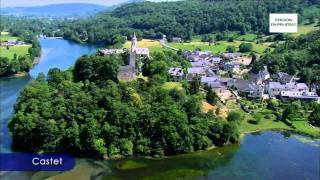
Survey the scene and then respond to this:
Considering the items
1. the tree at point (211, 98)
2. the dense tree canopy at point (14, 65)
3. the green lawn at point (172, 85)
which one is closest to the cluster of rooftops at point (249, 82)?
Result: the green lawn at point (172, 85)

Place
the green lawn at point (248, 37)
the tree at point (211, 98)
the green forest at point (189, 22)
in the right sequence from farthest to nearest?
the green forest at point (189, 22) → the green lawn at point (248, 37) → the tree at point (211, 98)

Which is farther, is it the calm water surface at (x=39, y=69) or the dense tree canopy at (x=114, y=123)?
the calm water surface at (x=39, y=69)

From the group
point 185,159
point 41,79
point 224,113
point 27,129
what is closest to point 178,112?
point 185,159

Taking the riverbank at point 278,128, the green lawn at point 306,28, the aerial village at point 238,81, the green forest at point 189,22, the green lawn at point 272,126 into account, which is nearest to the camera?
the riverbank at point 278,128

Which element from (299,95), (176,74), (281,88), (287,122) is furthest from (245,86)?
(287,122)

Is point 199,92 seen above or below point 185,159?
above

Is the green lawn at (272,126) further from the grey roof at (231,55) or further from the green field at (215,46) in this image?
the green field at (215,46)

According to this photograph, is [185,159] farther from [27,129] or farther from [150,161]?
[27,129]
